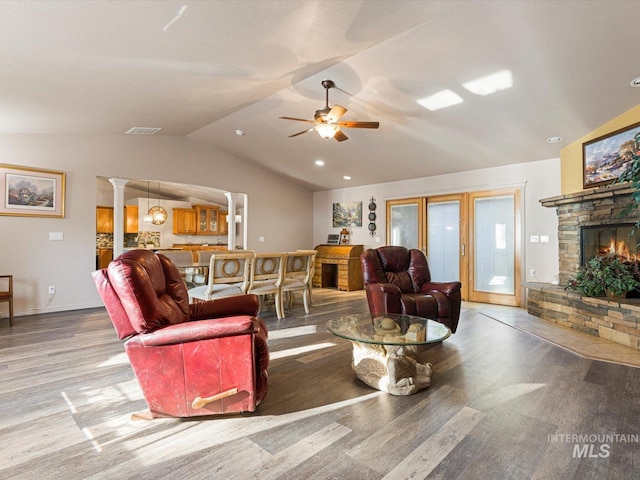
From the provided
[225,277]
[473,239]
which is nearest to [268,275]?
[225,277]

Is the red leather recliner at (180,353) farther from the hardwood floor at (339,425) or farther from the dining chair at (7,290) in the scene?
the dining chair at (7,290)

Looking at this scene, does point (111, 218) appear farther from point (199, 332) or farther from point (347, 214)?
point (199, 332)

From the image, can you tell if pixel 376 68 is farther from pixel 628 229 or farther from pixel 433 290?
pixel 628 229

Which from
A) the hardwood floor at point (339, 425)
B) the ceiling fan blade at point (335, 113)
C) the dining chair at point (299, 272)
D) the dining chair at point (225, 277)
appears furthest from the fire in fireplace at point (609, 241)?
the dining chair at point (225, 277)

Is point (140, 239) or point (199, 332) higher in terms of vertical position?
point (140, 239)

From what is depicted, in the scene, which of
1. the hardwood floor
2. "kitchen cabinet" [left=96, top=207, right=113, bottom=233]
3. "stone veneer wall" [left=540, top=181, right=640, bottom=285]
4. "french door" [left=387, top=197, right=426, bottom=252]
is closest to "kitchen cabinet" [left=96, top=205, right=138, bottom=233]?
"kitchen cabinet" [left=96, top=207, right=113, bottom=233]

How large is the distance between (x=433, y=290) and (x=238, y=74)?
3.29m

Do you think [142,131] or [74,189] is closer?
[74,189]

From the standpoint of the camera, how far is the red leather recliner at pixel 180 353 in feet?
6.33

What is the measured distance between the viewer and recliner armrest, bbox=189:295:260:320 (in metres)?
2.62

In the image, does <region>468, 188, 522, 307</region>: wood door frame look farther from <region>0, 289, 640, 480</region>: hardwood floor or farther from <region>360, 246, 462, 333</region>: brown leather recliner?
<region>0, 289, 640, 480</region>: hardwood floor

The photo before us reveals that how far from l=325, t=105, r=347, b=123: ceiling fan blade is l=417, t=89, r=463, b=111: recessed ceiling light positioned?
1.25 meters

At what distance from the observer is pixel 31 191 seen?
190 inches

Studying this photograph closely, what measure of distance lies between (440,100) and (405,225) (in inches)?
133
